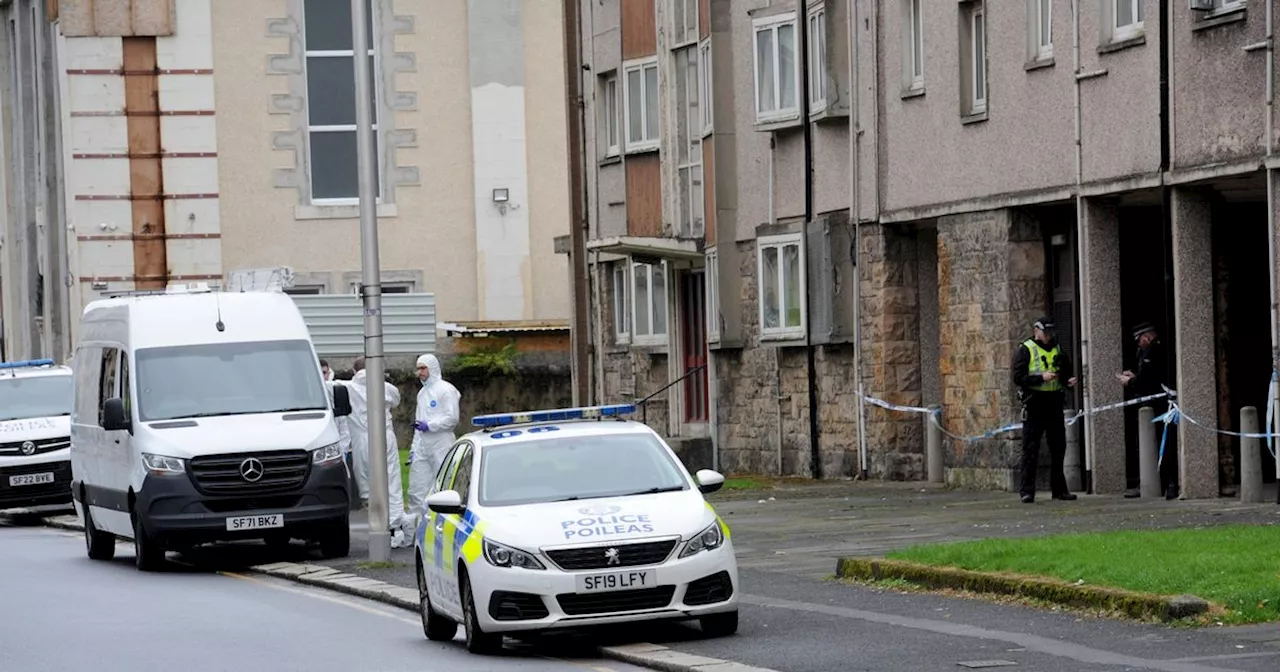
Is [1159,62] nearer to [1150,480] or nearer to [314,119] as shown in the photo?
[1150,480]

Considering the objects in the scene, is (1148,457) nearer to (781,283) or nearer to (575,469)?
(781,283)

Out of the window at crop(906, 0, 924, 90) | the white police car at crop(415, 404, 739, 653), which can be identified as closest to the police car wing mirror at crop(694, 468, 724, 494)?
the white police car at crop(415, 404, 739, 653)

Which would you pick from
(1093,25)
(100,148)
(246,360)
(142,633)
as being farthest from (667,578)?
(100,148)

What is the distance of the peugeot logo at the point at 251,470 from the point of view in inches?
909

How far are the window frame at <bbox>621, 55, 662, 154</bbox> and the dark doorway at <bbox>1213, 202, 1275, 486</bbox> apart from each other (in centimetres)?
1290

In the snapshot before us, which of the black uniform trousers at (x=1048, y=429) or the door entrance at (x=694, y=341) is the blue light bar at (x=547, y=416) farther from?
the door entrance at (x=694, y=341)

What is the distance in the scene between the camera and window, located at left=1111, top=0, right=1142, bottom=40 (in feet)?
79.9

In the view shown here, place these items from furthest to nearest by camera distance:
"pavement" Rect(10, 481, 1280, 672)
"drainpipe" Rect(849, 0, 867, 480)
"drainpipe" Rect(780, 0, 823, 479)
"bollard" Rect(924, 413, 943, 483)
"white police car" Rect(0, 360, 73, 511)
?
"white police car" Rect(0, 360, 73, 511)
"drainpipe" Rect(780, 0, 823, 479)
"drainpipe" Rect(849, 0, 867, 480)
"bollard" Rect(924, 413, 943, 483)
"pavement" Rect(10, 481, 1280, 672)

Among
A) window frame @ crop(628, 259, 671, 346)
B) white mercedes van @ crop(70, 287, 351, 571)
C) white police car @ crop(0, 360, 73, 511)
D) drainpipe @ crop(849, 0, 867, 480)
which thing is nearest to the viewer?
white mercedes van @ crop(70, 287, 351, 571)

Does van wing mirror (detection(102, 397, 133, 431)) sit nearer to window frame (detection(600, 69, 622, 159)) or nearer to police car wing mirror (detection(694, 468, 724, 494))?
police car wing mirror (detection(694, 468, 724, 494))

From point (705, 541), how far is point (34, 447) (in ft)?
63.4

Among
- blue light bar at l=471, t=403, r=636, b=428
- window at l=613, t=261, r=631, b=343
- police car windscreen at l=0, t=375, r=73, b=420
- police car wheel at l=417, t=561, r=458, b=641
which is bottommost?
police car wheel at l=417, t=561, r=458, b=641

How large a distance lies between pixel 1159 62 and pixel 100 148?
89.4 feet

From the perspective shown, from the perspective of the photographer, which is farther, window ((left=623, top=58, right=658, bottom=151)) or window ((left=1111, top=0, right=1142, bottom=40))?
window ((left=623, top=58, right=658, bottom=151))
